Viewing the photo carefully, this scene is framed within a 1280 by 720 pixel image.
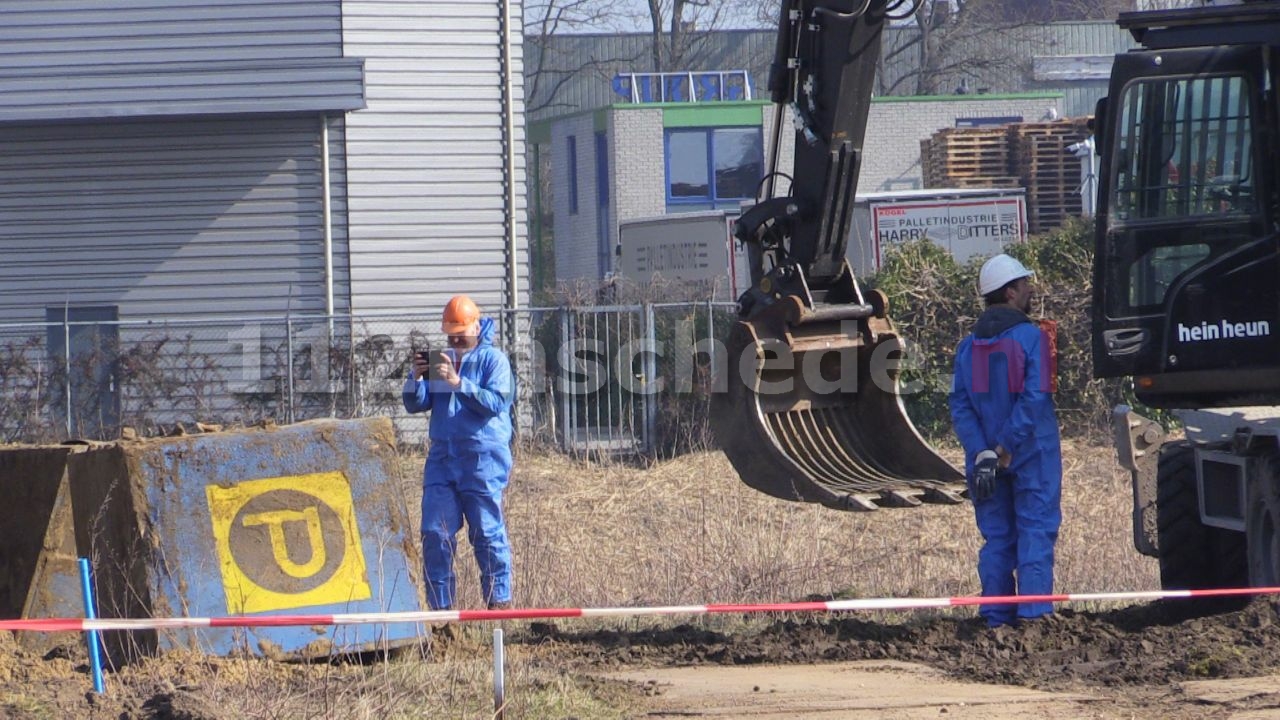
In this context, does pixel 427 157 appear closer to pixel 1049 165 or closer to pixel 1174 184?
pixel 1174 184

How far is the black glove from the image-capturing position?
8.25 meters

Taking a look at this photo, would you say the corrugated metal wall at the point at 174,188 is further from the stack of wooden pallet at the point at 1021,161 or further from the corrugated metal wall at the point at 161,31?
the stack of wooden pallet at the point at 1021,161

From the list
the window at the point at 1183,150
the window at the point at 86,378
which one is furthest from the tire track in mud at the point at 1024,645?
Answer: the window at the point at 86,378

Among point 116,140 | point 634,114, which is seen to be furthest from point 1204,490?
point 634,114

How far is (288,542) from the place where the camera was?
24.6 feet

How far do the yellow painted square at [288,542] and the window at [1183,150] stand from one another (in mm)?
4249

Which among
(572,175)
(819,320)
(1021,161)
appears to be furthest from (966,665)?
(572,175)

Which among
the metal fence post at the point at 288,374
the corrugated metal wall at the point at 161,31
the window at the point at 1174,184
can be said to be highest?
the corrugated metal wall at the point at 161,31

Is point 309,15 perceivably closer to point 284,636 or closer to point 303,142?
point 303,142

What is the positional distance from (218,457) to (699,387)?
464 inches

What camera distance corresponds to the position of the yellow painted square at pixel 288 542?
24.2ft

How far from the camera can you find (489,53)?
2027cm

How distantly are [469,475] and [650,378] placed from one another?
10.1 metres

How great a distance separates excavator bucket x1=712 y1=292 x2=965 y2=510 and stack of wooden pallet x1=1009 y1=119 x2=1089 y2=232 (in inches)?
966
